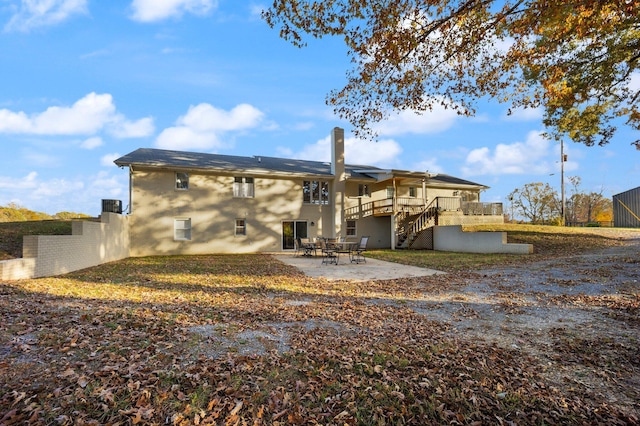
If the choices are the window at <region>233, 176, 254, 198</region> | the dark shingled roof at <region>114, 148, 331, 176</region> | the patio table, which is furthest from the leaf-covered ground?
the window at <region>233, 176, 254, 198</region>

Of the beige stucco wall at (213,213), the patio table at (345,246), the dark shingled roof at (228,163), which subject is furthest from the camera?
the dark shingled roof at (228,163)

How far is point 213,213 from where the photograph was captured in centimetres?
1969

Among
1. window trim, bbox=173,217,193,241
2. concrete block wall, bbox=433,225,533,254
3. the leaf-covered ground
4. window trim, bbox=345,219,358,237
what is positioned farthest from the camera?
window trim, bbox=345,219,358,237

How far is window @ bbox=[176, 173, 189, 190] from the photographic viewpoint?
19.0 m

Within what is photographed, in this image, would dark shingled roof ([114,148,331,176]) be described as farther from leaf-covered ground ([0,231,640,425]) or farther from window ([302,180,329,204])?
leaf-covered ground ([0,231,640,425])

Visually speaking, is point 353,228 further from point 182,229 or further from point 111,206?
point 111,206

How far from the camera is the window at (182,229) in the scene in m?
18.9

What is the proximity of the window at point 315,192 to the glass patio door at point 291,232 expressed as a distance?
5.09 ft

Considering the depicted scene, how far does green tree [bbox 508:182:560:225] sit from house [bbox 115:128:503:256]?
16.7 m

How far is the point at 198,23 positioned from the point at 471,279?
10.8m

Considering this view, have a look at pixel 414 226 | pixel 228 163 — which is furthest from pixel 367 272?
pixel 228 163

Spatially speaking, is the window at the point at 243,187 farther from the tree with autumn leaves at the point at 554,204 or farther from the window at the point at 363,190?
the tree with autumn leaves at the point at 554,204

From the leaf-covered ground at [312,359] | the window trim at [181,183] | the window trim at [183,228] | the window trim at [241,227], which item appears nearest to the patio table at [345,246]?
the window trim at [241,227]

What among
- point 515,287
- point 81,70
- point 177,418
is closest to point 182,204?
point 81,70
